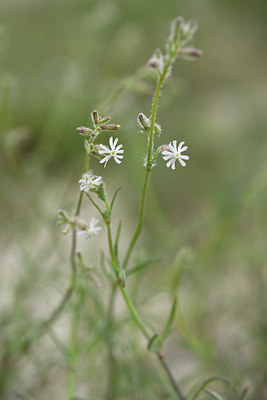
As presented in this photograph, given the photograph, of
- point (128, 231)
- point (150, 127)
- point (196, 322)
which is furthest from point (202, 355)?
point (128, 231)

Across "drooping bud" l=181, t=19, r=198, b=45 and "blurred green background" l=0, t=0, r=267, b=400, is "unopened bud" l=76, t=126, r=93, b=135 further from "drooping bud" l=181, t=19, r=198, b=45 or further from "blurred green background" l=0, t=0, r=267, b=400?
"blurred green background" l=0, t=0, r=267, b=400

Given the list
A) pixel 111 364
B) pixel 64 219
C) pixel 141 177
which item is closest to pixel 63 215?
pixel 64 219

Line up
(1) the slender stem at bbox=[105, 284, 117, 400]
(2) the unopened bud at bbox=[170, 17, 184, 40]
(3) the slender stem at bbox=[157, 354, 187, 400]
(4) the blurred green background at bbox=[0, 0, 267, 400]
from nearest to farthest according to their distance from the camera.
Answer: (2) the unopened bud at bbox=[170, 17, 184, 40], (3) the slender stem at bbox=[157, 354, 187, 400], (1) the slender stem at bbox=[105, 284, 117, 400], (4) the blurred green background at bbox=[0, 0, 267, 400]

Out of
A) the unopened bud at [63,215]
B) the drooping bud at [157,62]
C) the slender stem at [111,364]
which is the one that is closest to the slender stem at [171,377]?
the slender stem at [111,364]

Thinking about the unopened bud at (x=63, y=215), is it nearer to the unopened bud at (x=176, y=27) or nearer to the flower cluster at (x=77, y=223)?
the flower cluster at (x=77, y=223)

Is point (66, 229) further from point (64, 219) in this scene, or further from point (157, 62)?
point (157, 62)

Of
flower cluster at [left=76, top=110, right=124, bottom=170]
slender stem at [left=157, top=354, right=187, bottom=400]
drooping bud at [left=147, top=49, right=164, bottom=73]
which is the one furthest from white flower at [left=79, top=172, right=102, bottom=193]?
slender stem at [left=157, top=354, right=187, bottom=400]

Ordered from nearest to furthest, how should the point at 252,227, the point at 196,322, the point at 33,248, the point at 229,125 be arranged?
the point at 196,322
the point at 33,248
the point at 252,227
the point at 229,125

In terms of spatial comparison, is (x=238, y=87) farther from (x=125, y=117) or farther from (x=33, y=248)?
(x=33, y=248)
